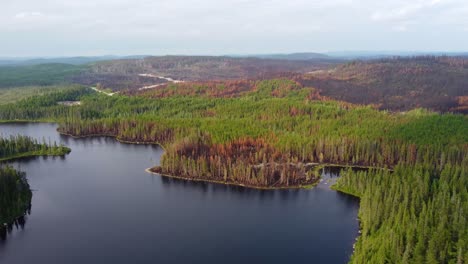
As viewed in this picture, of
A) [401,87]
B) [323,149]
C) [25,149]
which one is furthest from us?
[401,87]

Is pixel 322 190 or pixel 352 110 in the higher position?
pixel 352 110

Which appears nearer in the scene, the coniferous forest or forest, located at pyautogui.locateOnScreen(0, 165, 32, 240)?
forest, located at pyautogui.locateOnScreen(0, 165, 32, 240)

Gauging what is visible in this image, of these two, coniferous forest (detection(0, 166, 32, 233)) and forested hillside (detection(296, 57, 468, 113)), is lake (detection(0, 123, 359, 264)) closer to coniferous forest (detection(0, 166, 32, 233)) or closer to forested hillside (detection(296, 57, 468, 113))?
coniferous forest (detection(0, 166, 32, 233))

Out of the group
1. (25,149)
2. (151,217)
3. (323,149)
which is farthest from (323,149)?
(25,149)

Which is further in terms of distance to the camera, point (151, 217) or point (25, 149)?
point (25, 149)

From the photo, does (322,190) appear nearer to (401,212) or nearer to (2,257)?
(401,212)

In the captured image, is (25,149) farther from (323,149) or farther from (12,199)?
(323,149)

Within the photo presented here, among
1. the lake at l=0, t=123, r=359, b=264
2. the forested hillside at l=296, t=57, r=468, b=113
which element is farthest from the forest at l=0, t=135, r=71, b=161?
the forested hillside at l=296, t=57, r=468, b=113

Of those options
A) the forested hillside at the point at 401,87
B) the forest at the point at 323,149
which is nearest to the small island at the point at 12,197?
the forest at the point at 323,149

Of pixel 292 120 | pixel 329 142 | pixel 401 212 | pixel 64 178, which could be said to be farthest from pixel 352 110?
pixel 64 178
